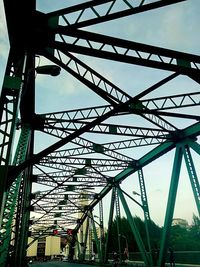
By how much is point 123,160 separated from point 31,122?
921cm

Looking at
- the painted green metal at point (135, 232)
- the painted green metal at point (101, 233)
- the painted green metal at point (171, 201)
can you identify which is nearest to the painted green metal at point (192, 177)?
the painted green metal at point (171, 201)

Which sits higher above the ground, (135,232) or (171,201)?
(171,201)

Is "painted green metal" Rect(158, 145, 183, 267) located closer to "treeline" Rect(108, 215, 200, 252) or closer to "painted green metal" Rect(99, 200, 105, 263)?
"painted green metal" Rect(99, 200, 105, 263)

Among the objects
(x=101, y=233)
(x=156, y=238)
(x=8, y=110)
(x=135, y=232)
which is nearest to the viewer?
(x=8, y=110)

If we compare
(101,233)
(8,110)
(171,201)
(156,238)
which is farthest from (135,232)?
(156,238)

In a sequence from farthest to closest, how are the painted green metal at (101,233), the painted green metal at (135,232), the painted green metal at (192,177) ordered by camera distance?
the painted green metal at (101,233) → the painted green metal at (135,232) → the painted green metal at (192,177)

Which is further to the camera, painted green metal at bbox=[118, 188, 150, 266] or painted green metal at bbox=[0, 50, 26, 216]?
painted green metal at bbox=[118, 188, 150, 266]

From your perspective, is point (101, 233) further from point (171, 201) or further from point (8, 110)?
point (8, 110)

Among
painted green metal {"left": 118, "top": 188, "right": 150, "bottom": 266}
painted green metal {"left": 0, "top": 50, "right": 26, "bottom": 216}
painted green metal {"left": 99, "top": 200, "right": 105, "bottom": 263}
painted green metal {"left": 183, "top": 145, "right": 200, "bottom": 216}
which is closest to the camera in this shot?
painted green metal {"left": 0, "top": 50, "right": 26, "bottom": 216}

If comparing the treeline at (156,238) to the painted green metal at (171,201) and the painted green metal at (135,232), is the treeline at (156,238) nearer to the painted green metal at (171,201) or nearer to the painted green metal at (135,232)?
the painted green metal at (135,232)

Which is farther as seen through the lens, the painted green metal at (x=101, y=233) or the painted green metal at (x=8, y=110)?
the painted green metal at (x=101, y=233)

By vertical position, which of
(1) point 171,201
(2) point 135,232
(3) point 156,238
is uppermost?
(1) point 171,201

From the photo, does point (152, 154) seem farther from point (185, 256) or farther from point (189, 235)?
point (189, 235)

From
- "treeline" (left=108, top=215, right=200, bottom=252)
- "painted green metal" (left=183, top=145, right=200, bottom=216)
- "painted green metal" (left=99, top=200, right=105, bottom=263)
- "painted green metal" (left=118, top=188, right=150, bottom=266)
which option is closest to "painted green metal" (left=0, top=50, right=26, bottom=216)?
"painted green metal" (left=183, top=145, right=200, bottom=216)
